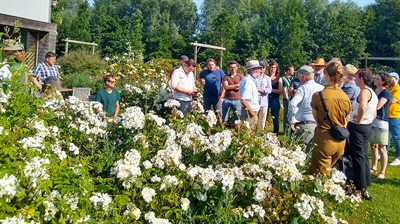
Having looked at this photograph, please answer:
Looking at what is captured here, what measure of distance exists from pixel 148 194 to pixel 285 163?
37.4 inches

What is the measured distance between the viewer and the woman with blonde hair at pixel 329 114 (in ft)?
14.1

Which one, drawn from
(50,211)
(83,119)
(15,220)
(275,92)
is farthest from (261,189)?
(275,92)

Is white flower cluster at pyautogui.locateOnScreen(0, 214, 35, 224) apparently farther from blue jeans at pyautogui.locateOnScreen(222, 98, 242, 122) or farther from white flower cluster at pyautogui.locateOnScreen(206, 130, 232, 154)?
blue jeans at pyautogui.locateOnScreen(222, 98, 242, 122)

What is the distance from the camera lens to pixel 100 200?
2559 millimetres

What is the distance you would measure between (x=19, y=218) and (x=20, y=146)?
0.56m

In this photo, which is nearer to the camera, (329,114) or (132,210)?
(132,210)

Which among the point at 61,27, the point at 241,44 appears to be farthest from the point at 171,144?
the point at 241,44

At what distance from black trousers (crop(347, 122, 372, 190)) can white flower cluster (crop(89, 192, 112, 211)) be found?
3.40m

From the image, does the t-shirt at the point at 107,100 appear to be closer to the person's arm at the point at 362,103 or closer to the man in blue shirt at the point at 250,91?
the man in blue shirt at the point at 250,91

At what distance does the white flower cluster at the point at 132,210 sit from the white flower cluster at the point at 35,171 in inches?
24.8

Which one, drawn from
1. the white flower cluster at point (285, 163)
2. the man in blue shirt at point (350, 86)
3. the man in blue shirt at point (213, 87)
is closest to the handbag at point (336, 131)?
the white flower cluster at point (285, 163)

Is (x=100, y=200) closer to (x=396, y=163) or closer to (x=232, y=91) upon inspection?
(x=232, y=91)

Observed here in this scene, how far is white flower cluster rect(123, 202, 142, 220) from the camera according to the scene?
108 inches

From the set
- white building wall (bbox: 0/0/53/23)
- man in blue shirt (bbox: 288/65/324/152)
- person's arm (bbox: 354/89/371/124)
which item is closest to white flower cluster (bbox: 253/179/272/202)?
man in blue shirt (bbox: 288/65/324/152)
